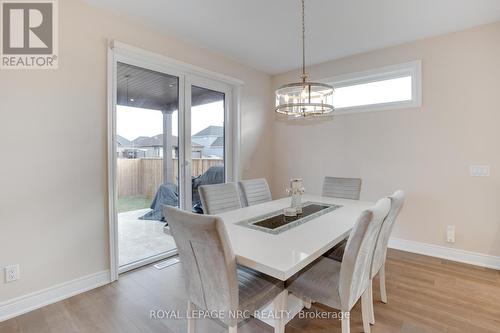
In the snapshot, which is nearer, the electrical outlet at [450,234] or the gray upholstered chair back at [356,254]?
the gray upholstered chair back at [356,254]

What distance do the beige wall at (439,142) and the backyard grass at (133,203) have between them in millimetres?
2678

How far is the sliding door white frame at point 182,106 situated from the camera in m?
2.56

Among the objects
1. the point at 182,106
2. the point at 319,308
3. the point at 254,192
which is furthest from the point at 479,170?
the point at 182,106

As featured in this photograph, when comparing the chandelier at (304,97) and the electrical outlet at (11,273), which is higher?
the chandelier at (304,97)

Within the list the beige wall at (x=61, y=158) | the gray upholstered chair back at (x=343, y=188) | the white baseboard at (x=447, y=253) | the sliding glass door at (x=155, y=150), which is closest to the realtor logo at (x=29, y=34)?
the beige wall at (x=61, y=158)

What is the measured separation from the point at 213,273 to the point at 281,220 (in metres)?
0.83

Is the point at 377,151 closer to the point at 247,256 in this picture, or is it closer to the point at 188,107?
the point at 188,107

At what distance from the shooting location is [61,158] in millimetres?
2256

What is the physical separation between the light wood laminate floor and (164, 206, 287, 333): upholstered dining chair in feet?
1.76

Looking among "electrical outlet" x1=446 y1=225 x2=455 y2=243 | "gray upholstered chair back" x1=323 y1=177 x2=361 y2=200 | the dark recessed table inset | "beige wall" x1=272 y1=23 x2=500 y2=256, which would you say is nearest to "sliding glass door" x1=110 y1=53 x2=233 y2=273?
the dark recessed table inset

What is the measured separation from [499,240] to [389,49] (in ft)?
8.40

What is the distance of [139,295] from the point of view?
2.31m

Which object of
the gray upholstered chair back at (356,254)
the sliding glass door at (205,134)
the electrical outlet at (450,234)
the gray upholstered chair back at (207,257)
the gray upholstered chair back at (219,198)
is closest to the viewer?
the gray upholstered chair back at (207,257)

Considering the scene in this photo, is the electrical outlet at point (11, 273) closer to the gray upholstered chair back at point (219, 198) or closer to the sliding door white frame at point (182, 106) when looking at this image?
the sliding door white frame at point (182, 106)
